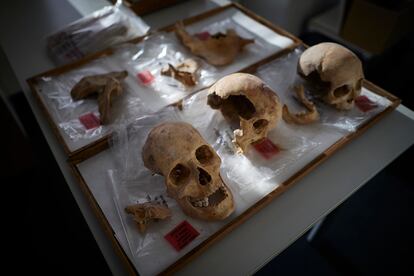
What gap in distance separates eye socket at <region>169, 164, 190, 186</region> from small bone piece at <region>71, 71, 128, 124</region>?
38 cm

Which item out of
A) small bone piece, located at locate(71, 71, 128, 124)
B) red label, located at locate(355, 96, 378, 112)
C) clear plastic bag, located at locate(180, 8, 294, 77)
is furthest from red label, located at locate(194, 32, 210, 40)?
red label, located at locate(355, 96, 378, 112)

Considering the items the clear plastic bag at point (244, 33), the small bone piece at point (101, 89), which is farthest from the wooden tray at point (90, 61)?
the small bone piece at point (101, 89)

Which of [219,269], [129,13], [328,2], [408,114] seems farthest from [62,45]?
[328,2]

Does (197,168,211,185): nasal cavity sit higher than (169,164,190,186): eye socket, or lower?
lower

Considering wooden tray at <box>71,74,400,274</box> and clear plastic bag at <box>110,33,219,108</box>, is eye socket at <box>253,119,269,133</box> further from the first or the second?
clear plastic bag at <box>110,33,219,108</box>

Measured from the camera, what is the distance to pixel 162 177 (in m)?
1.03

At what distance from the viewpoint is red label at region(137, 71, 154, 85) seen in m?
1.33

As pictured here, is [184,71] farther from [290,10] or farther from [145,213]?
[290,10]

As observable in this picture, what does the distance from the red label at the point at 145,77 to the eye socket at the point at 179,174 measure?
0.50 metres

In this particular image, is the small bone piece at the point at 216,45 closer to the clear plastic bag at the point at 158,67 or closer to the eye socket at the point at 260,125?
the clear plastic bag at the point at 158,67

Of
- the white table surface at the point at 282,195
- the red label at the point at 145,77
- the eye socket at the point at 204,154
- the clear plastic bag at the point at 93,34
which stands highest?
the clear plastic bag at the point at 93,34

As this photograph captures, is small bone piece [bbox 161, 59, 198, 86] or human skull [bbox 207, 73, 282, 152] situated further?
small bone piece [bbox 161, 59, 198, 86]

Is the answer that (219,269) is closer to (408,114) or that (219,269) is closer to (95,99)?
(95,99)

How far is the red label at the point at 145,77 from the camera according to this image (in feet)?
4.35
